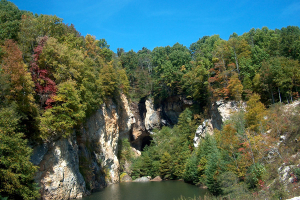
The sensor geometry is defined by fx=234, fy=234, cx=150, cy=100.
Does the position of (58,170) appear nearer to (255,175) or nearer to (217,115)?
(255,175)

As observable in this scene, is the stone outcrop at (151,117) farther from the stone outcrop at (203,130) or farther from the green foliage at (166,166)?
the stone outcrop at (203,130)

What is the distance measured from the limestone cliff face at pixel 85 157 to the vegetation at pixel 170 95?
201cm

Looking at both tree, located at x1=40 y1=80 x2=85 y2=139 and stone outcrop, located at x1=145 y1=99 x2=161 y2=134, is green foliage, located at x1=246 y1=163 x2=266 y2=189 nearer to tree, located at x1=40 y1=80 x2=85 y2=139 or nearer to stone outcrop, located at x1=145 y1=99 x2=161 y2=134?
tree, located at x1=40 y1=80 x2=85 y2=139

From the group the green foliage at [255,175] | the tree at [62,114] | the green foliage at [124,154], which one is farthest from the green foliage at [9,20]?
the green foliage at [124,154]

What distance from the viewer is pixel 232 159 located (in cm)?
2492

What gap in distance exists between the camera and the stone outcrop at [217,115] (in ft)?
119

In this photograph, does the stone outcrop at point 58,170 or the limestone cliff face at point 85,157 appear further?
the limestone cliff face at point 85,157

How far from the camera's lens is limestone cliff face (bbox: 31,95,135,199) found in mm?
23009

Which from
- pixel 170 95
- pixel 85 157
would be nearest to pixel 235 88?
pixel 170 95

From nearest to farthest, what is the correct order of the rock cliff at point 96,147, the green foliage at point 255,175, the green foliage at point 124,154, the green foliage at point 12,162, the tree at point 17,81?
the green foliage at point 12,162 < the tree at point 17,81 < the green foliage at point 255,175 < the rock cliff at point 96,147 < the green foliage at point 124,154

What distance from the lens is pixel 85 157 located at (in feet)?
110

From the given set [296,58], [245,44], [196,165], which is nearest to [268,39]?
[245,44]

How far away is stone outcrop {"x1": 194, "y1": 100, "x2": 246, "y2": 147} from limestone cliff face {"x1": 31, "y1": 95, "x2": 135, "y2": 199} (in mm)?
16012

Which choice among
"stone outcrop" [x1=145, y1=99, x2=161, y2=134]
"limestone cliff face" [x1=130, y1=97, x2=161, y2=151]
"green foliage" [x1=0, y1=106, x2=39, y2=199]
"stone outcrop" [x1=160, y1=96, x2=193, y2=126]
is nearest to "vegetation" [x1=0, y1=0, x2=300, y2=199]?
"green foliage" [x1=0, y1=106, x2=39, y2=199]
